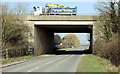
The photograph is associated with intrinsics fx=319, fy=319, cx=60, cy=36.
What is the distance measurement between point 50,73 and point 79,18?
42.8 meters

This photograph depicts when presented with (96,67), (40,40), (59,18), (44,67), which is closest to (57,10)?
(59,18)

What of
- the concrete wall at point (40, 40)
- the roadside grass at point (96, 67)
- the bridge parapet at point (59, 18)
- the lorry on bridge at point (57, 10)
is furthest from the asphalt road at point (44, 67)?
the lorry on bridge at point (57, 10)

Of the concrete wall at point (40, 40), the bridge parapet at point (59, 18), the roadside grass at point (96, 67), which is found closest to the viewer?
the roadside grass at point (96, 67)

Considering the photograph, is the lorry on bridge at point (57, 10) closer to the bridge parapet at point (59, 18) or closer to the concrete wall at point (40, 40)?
the concrete wall at point (40, 40)

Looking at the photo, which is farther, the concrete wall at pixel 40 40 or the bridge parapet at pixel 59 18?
the concrete wall at pixel 40 40

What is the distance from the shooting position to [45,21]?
63.4 m

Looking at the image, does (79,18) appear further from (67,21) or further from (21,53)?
(21,53)

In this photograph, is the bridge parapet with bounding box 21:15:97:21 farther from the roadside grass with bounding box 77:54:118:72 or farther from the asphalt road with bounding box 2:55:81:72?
the roadside grass with bounding box 77:54:118:72

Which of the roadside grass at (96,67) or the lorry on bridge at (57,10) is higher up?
the lorry on bridge at (57,10)

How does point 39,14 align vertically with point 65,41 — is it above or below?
above

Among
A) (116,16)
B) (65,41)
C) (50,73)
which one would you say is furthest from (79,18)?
(65,41)

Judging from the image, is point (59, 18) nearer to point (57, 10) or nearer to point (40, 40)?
point (57, 10)

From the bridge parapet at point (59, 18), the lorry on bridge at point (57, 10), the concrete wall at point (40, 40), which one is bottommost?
the concrete wall at point (40, 40)

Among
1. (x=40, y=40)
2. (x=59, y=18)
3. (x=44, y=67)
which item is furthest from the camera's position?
(x=40, y=40)
